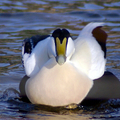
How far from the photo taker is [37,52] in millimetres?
4680

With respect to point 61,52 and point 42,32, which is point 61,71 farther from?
point 42,32

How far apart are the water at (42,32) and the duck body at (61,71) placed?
0.56 ft

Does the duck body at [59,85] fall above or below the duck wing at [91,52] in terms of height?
below

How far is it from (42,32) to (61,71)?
3891mm

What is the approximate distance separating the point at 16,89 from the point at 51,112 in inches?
38.2

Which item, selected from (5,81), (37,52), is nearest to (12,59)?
(5,81)

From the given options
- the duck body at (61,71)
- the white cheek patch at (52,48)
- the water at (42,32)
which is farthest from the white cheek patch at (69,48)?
the water at (42,32)

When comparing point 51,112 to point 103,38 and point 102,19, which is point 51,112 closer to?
point 103,38

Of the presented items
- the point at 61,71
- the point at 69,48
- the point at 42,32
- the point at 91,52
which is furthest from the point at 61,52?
the point at 42,32

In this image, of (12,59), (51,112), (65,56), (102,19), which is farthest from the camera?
(102,19)

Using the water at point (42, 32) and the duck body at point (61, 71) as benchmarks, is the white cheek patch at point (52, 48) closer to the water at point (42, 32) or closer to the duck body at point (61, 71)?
the duck body at point (61, 71)

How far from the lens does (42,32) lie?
8133 mm

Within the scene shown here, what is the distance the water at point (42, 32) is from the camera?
14.6ft

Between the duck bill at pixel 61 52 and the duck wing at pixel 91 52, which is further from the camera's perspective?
the duck wing at pixel 91 52
